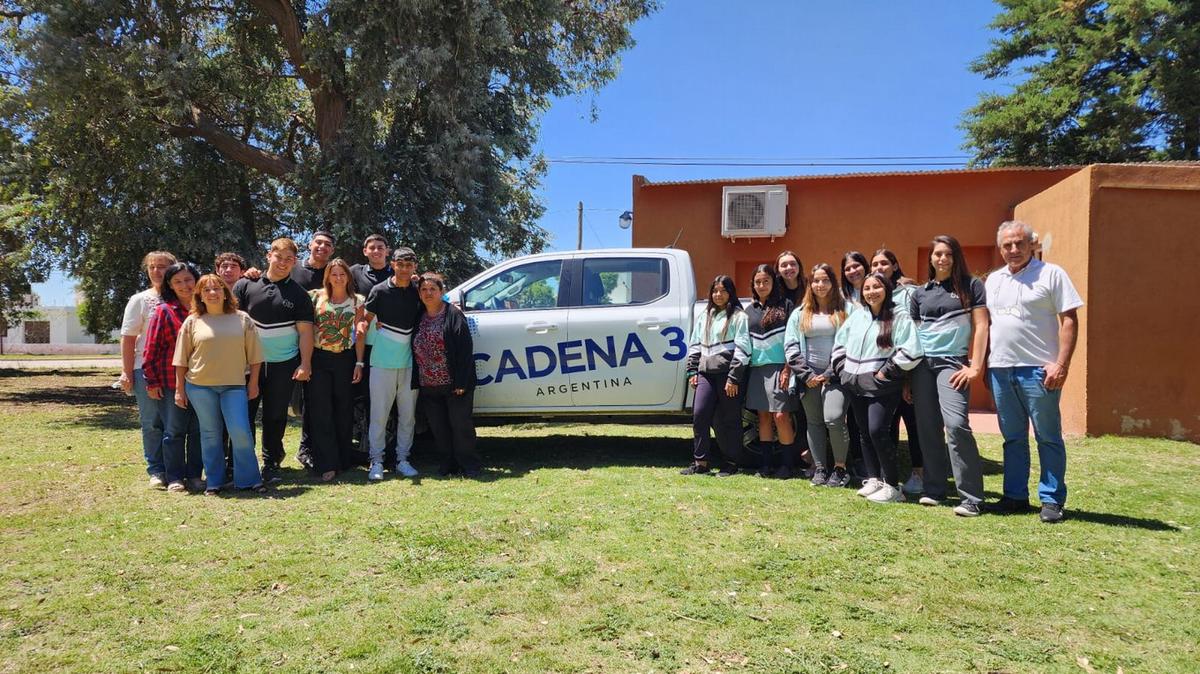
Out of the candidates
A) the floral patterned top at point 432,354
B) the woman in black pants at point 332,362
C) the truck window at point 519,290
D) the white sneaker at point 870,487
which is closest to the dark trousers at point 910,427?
the white sneaker at point 870,487

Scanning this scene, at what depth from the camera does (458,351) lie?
529 cm

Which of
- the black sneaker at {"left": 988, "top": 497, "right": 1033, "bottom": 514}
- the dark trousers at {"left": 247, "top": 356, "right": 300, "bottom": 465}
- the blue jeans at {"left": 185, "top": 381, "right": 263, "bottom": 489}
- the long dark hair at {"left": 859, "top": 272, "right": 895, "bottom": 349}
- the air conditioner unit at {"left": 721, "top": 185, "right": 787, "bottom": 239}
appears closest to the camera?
the black sneaker at {"left": 988, "top": 497, "right": 1033, "bottom": 514}

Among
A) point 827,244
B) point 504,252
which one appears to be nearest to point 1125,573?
point 827,244

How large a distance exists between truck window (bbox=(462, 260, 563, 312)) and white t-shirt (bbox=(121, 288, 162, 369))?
2303 millimetres

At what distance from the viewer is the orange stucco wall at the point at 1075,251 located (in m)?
7.18

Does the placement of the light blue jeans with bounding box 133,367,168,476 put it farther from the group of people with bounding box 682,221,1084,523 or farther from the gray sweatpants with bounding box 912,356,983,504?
the gray sweatpants with bounding box 912,356,983,504

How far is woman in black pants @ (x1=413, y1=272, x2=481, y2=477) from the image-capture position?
5.30m

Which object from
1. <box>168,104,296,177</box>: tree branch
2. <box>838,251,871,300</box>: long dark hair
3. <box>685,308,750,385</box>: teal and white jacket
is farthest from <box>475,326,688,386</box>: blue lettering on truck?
<box>168,104,296,177</box>: tree branch

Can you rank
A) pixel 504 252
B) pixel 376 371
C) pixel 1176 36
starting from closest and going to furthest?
pixel 376 371 < pixel 504 252 < pixel 1176 36

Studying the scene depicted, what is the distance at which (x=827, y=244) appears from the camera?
10.8 meters

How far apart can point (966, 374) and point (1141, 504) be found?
5.71 ft

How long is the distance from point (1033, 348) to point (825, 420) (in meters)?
1.37

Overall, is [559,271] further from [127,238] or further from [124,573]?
[127,238]

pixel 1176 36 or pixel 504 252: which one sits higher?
pixel 1176 36
